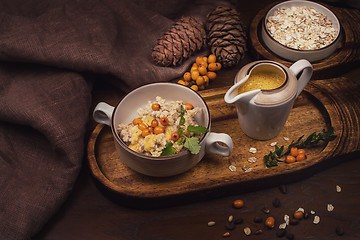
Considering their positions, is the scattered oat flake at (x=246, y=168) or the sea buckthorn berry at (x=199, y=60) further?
the sea buckthorn berry at (x=199, y=60)

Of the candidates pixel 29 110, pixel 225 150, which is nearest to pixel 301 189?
pixel 225 150

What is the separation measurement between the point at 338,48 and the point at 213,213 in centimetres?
112

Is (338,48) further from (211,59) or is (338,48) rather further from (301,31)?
(211,59)

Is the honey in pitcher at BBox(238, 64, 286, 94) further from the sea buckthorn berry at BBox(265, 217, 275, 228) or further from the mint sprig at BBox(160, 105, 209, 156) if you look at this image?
the sea buckthorn berry at BBox(265, 217, 275, 228)

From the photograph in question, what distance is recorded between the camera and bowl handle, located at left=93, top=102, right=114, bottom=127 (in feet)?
5.70

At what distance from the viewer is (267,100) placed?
162cm

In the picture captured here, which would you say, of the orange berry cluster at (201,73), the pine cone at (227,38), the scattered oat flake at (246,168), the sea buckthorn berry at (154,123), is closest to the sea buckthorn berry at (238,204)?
the scattered oat flake at (246,168)

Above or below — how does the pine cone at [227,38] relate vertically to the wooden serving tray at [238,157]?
above

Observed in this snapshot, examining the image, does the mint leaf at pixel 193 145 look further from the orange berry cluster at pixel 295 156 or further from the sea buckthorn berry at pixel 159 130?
the orange berry cluster at pixel 295 156

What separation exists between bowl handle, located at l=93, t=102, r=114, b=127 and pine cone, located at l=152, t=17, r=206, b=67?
0.45 metres

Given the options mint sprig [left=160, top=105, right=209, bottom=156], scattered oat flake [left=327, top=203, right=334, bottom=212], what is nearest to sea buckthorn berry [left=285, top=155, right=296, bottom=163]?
scattered oat flake [left=327, top=203, right=334, bottom=212]

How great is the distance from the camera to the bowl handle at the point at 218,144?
1.62m

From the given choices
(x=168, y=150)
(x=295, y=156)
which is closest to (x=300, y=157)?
(x=295, y=156)

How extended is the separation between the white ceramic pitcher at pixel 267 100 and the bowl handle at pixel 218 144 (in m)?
0.14
